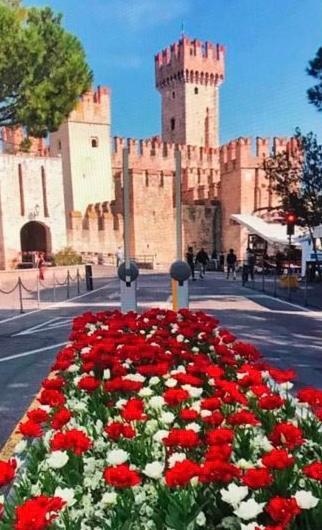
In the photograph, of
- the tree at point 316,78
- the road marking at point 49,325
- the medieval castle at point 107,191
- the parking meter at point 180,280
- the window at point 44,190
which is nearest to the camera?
the parking meter at point 180,280

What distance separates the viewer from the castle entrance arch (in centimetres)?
3481

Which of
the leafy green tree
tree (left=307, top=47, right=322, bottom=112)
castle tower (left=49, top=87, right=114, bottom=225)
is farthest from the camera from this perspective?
castle tower (left=49, top=87, right=114, bottom=225)

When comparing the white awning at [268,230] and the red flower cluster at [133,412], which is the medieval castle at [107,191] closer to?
the white awning at [268,230]

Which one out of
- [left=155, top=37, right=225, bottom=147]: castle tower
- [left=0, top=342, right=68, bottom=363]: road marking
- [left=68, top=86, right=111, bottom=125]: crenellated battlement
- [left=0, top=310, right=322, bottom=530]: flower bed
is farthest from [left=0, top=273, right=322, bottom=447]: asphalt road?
[left=155, top=37, right=225, bottom=147]: castle tower

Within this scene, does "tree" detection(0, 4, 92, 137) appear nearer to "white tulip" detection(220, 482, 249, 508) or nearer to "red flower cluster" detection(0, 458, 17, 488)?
"red flower cluster" detection(0, 458, 17, 488)

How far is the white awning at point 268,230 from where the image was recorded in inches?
1095

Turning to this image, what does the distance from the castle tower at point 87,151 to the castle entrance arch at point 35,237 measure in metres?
6.73

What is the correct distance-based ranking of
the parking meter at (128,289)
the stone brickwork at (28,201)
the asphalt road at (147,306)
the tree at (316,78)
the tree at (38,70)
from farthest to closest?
1. the stone brickwork at (28,201)
2. the tree at (38,70)
3. the tree at (316,78)
4. the parking meter at (128,289)
5. the asphalt road at (147,306)

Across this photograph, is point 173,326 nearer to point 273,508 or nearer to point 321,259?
point 273,508

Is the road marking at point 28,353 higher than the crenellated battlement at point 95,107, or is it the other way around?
the crenellated battlement at point 95,107

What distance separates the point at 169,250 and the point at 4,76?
25.8m

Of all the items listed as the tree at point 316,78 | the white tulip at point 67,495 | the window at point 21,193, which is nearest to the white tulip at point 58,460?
the white tulip at point 67,495

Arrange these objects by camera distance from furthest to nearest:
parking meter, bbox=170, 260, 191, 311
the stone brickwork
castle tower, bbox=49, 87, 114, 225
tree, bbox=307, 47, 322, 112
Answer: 1. castle tower, bbox=49, 87, 114, 225
2. the stone brickwork
3. tree, bbox=307, 47, 322, 112
4. parking meter, bbox=170, 260, 191, 311

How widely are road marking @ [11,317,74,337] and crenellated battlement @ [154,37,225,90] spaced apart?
52918 millimetres
